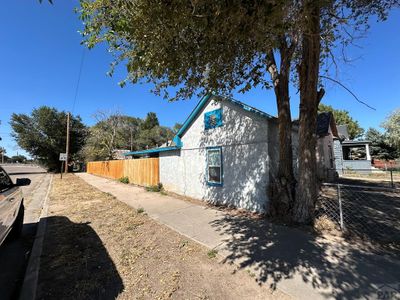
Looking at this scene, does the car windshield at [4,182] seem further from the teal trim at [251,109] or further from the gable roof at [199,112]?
the teal trim at [251,109]

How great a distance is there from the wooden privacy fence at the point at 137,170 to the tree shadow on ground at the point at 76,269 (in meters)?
6.65

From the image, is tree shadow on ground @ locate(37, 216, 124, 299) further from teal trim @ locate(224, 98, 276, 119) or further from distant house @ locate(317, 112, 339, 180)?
distant house @ locate(317, 112, 339, 180)

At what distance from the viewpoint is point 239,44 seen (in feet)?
13.6

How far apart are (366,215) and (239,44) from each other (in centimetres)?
571

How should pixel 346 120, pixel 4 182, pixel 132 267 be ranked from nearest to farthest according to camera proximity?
pixel 132 267 → pixel 4 182 → pixel 346 120

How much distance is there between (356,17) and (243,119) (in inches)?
152

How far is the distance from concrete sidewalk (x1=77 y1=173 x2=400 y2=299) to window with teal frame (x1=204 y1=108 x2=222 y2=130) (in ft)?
12.2

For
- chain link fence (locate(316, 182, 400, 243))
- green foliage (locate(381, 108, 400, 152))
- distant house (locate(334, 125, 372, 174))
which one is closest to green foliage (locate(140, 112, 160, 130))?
distant house (locate(334, 125, 372, 174))

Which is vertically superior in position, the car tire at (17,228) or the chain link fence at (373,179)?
the chain link fence at (373,179)

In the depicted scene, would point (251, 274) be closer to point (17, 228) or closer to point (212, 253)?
point (212, 253)

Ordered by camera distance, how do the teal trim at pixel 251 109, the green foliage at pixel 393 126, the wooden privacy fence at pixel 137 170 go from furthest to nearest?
the green foliage at pixel 393 126 < the wooden privacy fence at pixel 137 170 < the teal trim at pixel 251 109

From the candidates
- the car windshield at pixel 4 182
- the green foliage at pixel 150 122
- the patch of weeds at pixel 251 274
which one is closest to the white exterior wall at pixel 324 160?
the patch of weeds at pixel 251 274

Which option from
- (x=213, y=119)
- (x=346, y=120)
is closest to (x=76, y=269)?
(x=213, y=119)

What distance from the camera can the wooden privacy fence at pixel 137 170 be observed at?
11586 mm
